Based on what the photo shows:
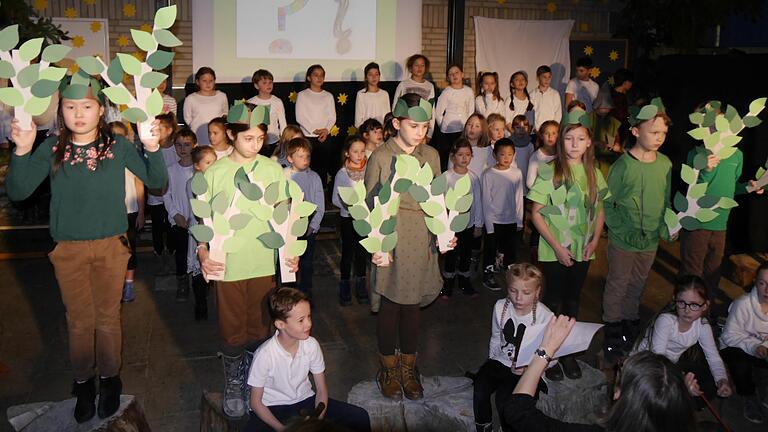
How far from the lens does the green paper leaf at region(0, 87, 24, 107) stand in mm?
2883

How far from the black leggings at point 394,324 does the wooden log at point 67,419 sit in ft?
3.94

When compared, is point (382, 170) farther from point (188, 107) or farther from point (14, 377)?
point (188, 107)

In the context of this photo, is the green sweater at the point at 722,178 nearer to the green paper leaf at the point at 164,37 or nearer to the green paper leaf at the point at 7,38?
the green paper leaf at the point at 164,37

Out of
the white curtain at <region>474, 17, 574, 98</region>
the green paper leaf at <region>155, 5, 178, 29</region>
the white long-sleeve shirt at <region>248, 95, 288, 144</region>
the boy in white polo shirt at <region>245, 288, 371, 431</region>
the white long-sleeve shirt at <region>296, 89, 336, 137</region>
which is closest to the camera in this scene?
the boy in white polo shirt at <region>245, 288, 371, 431</region>

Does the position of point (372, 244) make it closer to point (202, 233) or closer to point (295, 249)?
point (295, 249)

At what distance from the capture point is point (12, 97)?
2.89 metres

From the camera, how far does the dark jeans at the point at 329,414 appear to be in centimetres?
300

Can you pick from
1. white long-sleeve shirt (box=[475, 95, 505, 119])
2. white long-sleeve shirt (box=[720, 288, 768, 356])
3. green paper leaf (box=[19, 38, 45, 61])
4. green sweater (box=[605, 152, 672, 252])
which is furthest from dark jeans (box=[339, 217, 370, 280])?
white long-sleeve shirt (box=[475, 95, 505, 119])

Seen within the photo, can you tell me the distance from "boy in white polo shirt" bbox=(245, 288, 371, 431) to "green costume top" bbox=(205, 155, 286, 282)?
16.4 inches

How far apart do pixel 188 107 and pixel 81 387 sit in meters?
4.11

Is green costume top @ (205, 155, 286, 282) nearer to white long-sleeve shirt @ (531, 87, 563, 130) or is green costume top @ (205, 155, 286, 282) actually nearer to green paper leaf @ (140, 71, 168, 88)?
green paper leaf @ (140, 71, 168, 88)

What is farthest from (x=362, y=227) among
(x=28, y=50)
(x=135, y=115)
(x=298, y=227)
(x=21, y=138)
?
(x=28, y=50)

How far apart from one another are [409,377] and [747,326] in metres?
1.77

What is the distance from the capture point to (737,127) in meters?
4.38
